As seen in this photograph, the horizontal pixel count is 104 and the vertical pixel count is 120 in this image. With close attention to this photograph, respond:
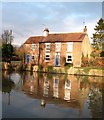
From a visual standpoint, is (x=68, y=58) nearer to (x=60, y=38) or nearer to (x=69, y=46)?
(x=69, y=46)

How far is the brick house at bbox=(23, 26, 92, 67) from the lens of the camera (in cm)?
3209

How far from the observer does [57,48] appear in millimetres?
33875

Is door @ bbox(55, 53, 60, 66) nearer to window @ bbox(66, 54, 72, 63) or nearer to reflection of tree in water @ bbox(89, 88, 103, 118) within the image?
window @ bbox(66, 54, 72, 63)

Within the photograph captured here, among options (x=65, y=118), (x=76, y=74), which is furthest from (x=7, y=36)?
(x=65, y=118)

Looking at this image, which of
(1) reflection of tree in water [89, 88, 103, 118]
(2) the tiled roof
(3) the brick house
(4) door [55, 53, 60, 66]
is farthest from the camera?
(4) door [55, 53, 60, 66]

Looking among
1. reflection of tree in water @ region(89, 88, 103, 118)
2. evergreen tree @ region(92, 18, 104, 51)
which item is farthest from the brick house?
reflection of tree in water @ region(89, 88, 103, 118)

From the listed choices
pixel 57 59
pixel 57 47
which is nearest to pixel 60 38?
pixel 57 47

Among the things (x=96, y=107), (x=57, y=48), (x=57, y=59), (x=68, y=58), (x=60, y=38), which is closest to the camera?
(x=96, y=107)

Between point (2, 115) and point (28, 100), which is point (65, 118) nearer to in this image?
point (2, 115)

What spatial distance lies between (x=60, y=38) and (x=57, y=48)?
201 cm

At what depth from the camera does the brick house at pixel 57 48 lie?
32094mm

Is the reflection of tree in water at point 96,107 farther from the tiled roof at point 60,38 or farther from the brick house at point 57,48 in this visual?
the tiled roof at point 60,38

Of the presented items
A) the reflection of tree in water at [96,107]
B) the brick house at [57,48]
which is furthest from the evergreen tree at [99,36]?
the reflection of tree in water at [96,107]

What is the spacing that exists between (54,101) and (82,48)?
895 inches
